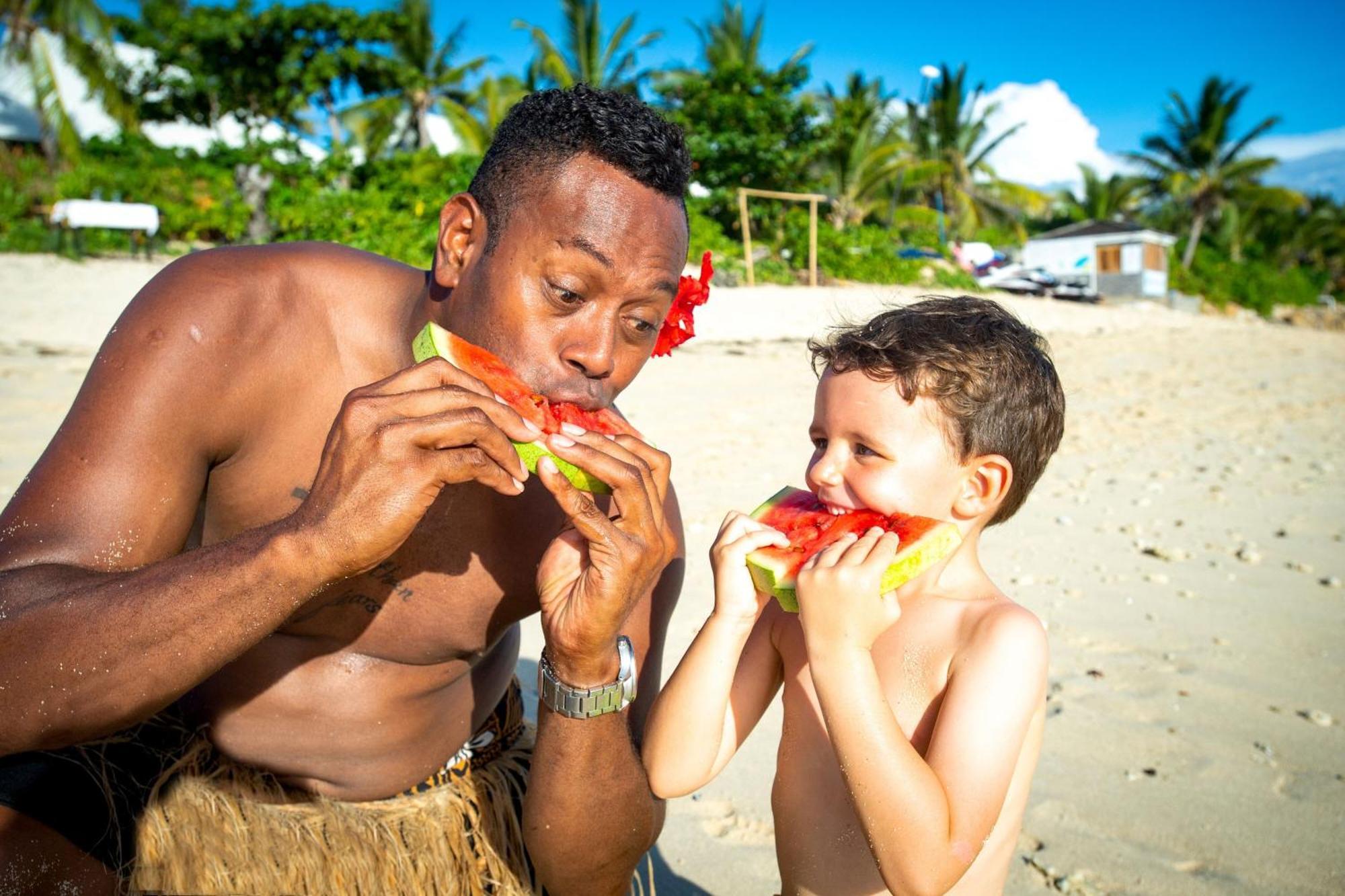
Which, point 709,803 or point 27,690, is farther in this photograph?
point 709,803

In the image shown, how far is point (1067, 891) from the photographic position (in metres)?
3.15

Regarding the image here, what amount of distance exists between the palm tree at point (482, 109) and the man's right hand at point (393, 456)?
24.3 meters

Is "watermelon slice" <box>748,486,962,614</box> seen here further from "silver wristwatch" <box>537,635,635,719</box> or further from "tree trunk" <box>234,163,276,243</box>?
"tree trunk" <box>234,163,276,243</box>

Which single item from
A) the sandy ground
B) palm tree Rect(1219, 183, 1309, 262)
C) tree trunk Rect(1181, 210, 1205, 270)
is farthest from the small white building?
the sandy ground

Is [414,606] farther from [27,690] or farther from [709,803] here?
[709,803]

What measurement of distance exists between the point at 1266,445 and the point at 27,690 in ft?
39.6

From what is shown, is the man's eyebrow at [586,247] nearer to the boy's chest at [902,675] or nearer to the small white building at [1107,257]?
the boy's chest at [902,675]

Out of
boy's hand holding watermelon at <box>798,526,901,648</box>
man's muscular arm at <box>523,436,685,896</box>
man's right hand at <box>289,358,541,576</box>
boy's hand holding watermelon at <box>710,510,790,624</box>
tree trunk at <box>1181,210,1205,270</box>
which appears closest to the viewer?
man's right hand at <box>289,358,541,576</box>

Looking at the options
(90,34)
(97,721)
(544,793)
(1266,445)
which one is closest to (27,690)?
(97,721)

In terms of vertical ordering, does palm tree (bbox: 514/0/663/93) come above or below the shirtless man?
above

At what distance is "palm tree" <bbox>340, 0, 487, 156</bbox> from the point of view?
30266 millimetres

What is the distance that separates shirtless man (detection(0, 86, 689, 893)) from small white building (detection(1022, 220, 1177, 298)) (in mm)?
45679

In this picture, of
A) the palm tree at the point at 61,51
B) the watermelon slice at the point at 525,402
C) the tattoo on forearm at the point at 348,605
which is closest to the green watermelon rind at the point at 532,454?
the watermelon slice at the point at 525,402

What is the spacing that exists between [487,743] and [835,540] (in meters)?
1.44
